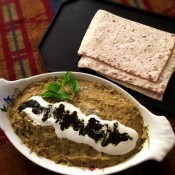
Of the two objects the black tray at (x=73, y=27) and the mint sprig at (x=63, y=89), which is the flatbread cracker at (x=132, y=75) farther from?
the mint sprig at (x=63, y=89)

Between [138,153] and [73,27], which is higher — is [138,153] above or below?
below

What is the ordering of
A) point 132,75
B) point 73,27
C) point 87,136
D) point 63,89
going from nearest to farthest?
1. point 87,136
2. point 63,89
3. point 132,75
4. point 73,27

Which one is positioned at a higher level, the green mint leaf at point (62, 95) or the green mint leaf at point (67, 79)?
the green mint leaf at point (67, 79)

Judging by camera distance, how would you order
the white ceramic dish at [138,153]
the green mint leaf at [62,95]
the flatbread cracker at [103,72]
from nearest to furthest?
the white ceramic dish at [138,153], the green mint leaf at [62,95], the flatbread cracker at [103,72]

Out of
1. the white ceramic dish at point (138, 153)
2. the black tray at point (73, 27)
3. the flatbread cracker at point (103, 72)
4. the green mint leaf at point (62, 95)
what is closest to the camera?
the white ceramic dish at point (138, 153)

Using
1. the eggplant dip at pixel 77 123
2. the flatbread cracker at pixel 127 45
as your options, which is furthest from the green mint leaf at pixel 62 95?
the flatbread cracker at pixel 127 45

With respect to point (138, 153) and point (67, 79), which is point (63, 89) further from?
point (138, 153)

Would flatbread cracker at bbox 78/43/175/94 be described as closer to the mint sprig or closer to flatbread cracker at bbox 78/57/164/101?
flatbread cracker at bbox 78/57/164/101

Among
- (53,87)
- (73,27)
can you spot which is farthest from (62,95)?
(73,27)
